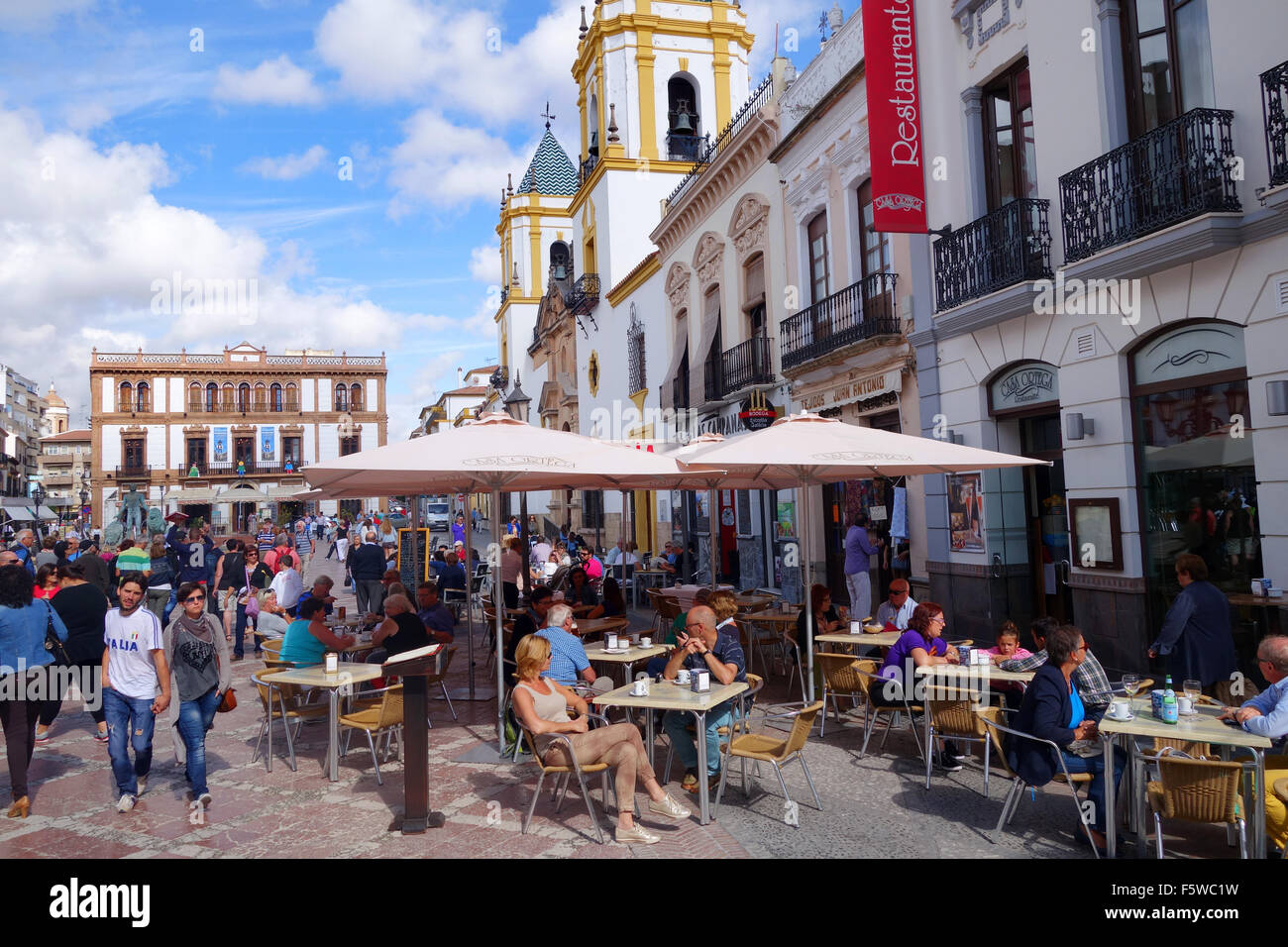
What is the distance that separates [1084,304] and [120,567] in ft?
39.3

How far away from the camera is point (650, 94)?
1022 inches

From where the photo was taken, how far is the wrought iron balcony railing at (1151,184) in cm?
723

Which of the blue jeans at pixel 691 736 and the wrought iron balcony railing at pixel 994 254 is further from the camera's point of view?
the wrought iron balcony railing at pixel 994 254

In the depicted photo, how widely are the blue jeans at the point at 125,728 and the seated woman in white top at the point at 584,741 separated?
2635 mm

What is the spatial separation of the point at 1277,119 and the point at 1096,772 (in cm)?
524

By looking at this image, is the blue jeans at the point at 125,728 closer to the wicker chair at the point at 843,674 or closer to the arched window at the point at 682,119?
the wicker chair at the point at 843,674

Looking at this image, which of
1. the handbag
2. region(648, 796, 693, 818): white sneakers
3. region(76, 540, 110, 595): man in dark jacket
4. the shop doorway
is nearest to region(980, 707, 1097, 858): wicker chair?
region(648, 796, 693, 818): white sneakers

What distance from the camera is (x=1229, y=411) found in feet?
25.4

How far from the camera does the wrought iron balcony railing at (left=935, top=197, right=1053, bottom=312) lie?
9547 millimetres

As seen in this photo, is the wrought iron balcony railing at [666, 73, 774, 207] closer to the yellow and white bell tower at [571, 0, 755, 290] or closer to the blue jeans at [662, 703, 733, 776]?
the yellow and white bell tower at [571, 0, 755, 290]

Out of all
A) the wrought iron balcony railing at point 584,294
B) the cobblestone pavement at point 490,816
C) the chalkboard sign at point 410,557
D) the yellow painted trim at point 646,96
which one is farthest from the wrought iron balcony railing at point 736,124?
the cobblestone pavement at point 490,816

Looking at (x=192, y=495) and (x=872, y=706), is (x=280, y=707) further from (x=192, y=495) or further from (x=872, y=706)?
(x=192, y=495)

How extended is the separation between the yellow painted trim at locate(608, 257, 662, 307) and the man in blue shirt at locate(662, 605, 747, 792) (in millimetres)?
19095
